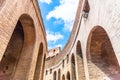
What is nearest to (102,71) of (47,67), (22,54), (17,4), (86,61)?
(86,61)

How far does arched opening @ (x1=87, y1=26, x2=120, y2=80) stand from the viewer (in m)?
5.76

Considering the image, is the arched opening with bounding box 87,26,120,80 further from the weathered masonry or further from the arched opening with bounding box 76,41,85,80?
the weathered masonry

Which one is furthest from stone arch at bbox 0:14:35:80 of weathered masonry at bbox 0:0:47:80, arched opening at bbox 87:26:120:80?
arched opening at bbox 87:26:120:80

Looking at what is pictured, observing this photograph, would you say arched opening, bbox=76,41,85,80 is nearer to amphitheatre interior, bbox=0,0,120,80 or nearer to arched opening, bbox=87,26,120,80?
amphitheatre interior, bbox=0,0,120,80

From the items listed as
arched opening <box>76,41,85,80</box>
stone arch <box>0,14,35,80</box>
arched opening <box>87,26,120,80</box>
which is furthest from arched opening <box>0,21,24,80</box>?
arched opening <box>87,26,120,80</box>

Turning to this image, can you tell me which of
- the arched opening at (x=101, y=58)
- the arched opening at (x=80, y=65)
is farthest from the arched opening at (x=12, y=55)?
the arched opening at (x=101, y=58)

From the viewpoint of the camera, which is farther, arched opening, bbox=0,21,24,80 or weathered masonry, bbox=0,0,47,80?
arched opening, bbox=0,21,24,80

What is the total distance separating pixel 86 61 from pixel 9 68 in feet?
11.8

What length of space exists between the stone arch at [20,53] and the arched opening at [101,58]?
274cm

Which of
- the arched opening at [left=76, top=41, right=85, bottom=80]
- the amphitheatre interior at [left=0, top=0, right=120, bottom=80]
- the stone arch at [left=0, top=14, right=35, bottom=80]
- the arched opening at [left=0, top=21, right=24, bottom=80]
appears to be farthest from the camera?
the arched opening at [left=76, top=41, right=85, bottom=80]

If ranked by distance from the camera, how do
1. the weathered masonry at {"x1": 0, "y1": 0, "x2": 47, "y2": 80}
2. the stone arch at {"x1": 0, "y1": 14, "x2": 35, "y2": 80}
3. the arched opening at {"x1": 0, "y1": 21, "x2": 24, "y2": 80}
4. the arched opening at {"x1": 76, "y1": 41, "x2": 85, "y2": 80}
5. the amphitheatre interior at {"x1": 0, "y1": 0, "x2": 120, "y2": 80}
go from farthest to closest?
the arched opening at {"x1": 76, "y1": 41, "x2": 85, "y2": 80} → the arched opening at {"x1": 0, "y1": 21, "x2": 24, "y2": 80} → the stone arch at {"x1": 0, "y1": 14, "x2": 35, "y2": 80} → the weathered masonry at {"x1": 0, "y1": 0, "x2": 47, "y2": 80} → the amphitheatre interior at {"x1": 0, "y1": 0, "x2": 120, "y2": 80}

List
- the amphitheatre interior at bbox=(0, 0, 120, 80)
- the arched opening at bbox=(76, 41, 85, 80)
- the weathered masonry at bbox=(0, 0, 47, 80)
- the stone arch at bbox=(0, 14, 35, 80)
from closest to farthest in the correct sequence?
the amphitheatre interior at bbox=(0, 0, 120, 80), the weathered masonry at bbox=(0, 0, 47, 80), the stone arch at bbox=(0, 14, 35, 80), the arched opening at bbox=(76, 41, 85, 80)

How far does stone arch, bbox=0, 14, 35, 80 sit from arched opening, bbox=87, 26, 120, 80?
2.74 metres

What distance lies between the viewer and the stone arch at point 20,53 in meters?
6.30
